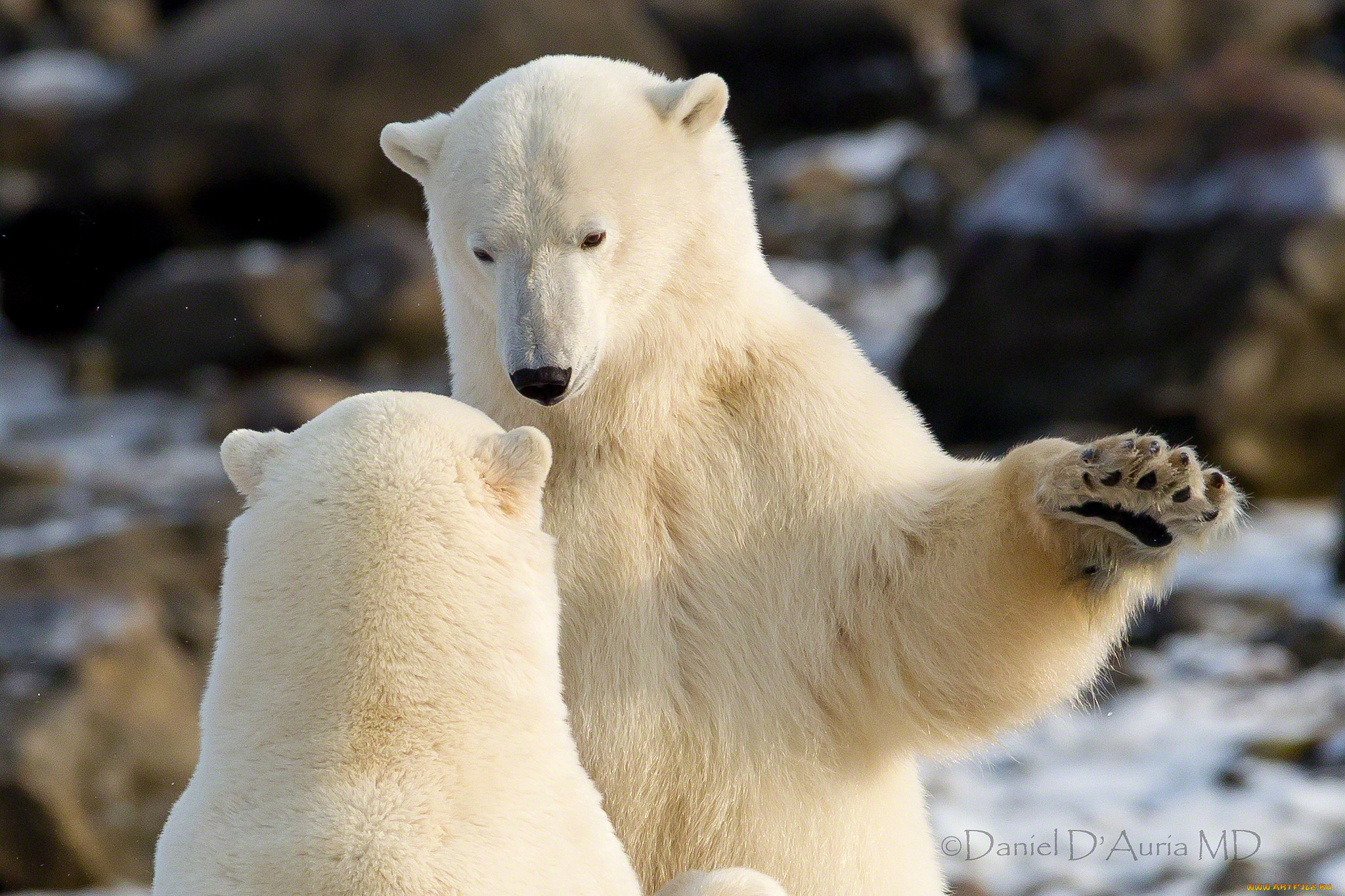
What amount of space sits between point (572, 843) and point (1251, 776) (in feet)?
15.0

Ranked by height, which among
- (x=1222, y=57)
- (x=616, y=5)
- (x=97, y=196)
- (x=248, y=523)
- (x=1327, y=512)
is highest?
(x=616, y=5)

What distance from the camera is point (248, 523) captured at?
93.1 inches

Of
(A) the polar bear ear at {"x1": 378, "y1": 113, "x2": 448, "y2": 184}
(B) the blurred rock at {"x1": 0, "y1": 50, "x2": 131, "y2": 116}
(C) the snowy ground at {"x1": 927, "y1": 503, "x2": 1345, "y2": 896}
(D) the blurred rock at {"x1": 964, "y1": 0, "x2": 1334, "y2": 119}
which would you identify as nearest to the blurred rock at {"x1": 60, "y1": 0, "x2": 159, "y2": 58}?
(B) the blurred rock at {"x1": 0, "y1": 50, "x2": 131, "y2": 116}

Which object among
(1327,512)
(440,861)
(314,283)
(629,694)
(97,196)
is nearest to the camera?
(440,861)

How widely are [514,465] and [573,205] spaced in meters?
0.53

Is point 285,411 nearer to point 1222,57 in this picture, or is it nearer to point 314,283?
point 314,283

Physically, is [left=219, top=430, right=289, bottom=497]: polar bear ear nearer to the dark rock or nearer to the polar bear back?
the polar bear back

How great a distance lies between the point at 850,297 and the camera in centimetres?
1512

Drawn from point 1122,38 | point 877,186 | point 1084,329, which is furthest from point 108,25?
point 1084,329

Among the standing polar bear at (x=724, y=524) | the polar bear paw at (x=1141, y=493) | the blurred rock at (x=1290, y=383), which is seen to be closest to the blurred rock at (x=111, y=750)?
the standing polar bear at (x=724, y=524)

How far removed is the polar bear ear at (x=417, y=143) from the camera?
2.88 m

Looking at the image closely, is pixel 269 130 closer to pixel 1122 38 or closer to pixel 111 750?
pixel 1122 38

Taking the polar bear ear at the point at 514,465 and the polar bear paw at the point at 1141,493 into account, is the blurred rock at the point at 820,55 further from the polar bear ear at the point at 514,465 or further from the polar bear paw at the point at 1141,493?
the polar bear ear at the point at 514,465

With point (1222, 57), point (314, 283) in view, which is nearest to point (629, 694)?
point (1222, 57)
